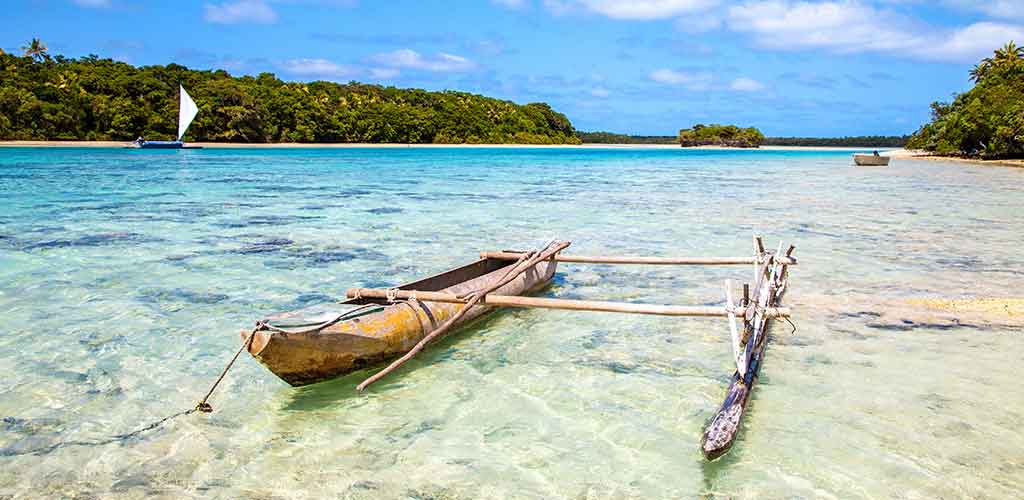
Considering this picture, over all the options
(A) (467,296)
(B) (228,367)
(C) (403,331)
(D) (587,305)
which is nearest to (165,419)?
(B) (228,367)

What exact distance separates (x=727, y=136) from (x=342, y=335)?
124 metres

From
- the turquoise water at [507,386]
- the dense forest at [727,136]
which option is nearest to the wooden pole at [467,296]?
the turquoise water at [507,386]

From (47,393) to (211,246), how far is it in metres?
6.15

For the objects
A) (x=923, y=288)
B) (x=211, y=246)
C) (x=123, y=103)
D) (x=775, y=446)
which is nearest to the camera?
(x=775, y=446)

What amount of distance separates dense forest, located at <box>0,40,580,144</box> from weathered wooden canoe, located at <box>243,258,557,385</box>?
6536 cm

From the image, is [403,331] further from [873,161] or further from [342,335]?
[873,161]

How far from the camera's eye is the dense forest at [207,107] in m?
59.5

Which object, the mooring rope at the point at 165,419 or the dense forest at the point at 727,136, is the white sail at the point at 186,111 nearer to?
the mooring rope at the point at 165,419

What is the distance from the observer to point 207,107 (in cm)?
6931

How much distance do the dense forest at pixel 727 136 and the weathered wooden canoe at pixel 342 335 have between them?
400 feet

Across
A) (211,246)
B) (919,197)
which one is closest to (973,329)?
(211,246)

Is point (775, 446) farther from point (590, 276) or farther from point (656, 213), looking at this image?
point (656, 213)

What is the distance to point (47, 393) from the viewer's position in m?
4.71

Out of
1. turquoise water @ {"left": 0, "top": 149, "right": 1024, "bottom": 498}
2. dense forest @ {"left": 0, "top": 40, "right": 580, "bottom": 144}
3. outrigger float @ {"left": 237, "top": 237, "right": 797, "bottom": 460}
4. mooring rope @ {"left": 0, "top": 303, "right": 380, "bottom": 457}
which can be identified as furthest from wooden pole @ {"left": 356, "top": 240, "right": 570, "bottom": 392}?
dense forest @ {"left": 0, "top": 40, "right": 580, "bottom": 144}
